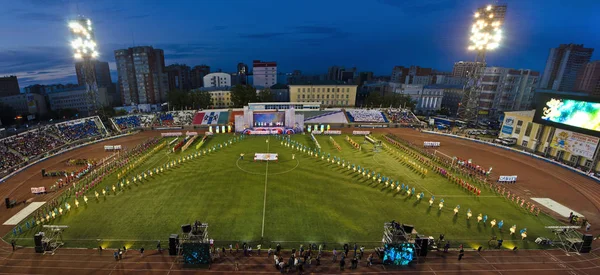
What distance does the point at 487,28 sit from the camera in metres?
48.3

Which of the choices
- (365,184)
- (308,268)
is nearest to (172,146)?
(365,184)

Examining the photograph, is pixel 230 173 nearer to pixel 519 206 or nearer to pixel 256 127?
pixel 256 127

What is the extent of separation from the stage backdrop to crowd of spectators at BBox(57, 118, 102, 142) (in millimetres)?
79981

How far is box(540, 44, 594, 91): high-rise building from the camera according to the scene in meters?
104

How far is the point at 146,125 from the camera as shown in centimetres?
5797

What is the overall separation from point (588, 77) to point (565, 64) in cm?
1204

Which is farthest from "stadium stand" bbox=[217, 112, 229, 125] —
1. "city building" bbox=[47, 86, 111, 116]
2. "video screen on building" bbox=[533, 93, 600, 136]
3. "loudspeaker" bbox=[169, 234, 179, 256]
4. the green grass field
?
"video screen on building" bbox=[533, 93, 600, 136]

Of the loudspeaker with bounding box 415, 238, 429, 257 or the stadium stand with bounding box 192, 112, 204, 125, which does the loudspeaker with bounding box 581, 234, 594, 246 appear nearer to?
the loudspeaker with bounding box 415, 238, 429, 257

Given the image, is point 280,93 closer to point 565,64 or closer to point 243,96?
point 243,96

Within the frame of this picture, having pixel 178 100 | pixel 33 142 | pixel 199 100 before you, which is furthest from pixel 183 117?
pixel 33 142

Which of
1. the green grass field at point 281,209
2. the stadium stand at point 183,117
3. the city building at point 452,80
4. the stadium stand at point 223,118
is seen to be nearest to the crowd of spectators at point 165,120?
the stadium stand at point 183,117

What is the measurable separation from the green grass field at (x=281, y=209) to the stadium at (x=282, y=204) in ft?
0.44

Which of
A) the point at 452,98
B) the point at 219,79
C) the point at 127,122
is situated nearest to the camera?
the point at 127,122

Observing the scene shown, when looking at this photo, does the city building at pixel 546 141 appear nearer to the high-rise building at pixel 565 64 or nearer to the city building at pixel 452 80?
the city building at pixel 452 80
